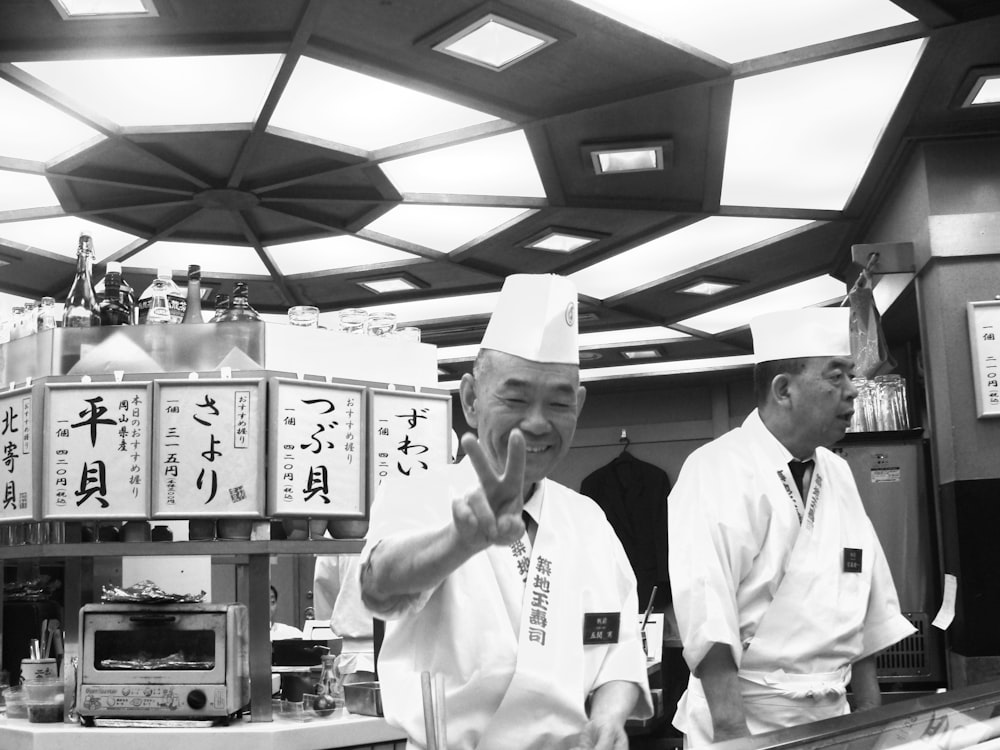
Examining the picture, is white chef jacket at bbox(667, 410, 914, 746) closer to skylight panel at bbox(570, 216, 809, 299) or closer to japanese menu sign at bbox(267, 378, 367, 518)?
japanese menu sign at bbox(267, 378, 367, 518)

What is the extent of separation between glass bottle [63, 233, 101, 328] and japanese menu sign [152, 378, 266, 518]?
43 cm

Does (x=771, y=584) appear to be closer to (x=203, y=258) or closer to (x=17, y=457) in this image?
(x=17, y=457)

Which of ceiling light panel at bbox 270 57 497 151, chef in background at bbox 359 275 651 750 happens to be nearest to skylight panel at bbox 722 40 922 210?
ceiling light panel at bbox 270 57 497 151

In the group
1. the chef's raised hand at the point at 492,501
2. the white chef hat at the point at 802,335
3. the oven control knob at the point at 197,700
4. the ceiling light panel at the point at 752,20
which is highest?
the ceiling light panel at the point at 752,20

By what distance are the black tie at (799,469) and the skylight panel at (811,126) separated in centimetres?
166

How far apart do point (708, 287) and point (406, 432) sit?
155 inches

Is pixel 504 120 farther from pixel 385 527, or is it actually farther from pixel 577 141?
pixel 385 527

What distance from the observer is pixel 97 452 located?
282 cm

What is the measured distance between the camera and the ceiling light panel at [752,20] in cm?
335

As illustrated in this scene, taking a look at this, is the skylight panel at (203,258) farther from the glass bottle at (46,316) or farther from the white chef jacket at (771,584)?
the white chef jacket at (771,584)

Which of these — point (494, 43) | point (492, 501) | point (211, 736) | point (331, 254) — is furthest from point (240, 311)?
point (331, 254)

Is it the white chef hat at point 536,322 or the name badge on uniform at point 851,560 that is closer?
the white chef hat at point 536,322

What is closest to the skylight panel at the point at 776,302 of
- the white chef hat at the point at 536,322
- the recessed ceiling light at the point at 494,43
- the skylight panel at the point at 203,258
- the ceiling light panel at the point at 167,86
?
the skylight panel at the point at 203,258

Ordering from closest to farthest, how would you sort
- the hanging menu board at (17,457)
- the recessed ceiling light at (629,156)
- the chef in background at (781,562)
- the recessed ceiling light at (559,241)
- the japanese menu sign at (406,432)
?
the chef in background at (781,562) → the hanging menu board at (17,457) → the japanese menu sign at (406,432) → the recessed ceiling light at (629,156) → the recessed ceiling light at (559,241)
